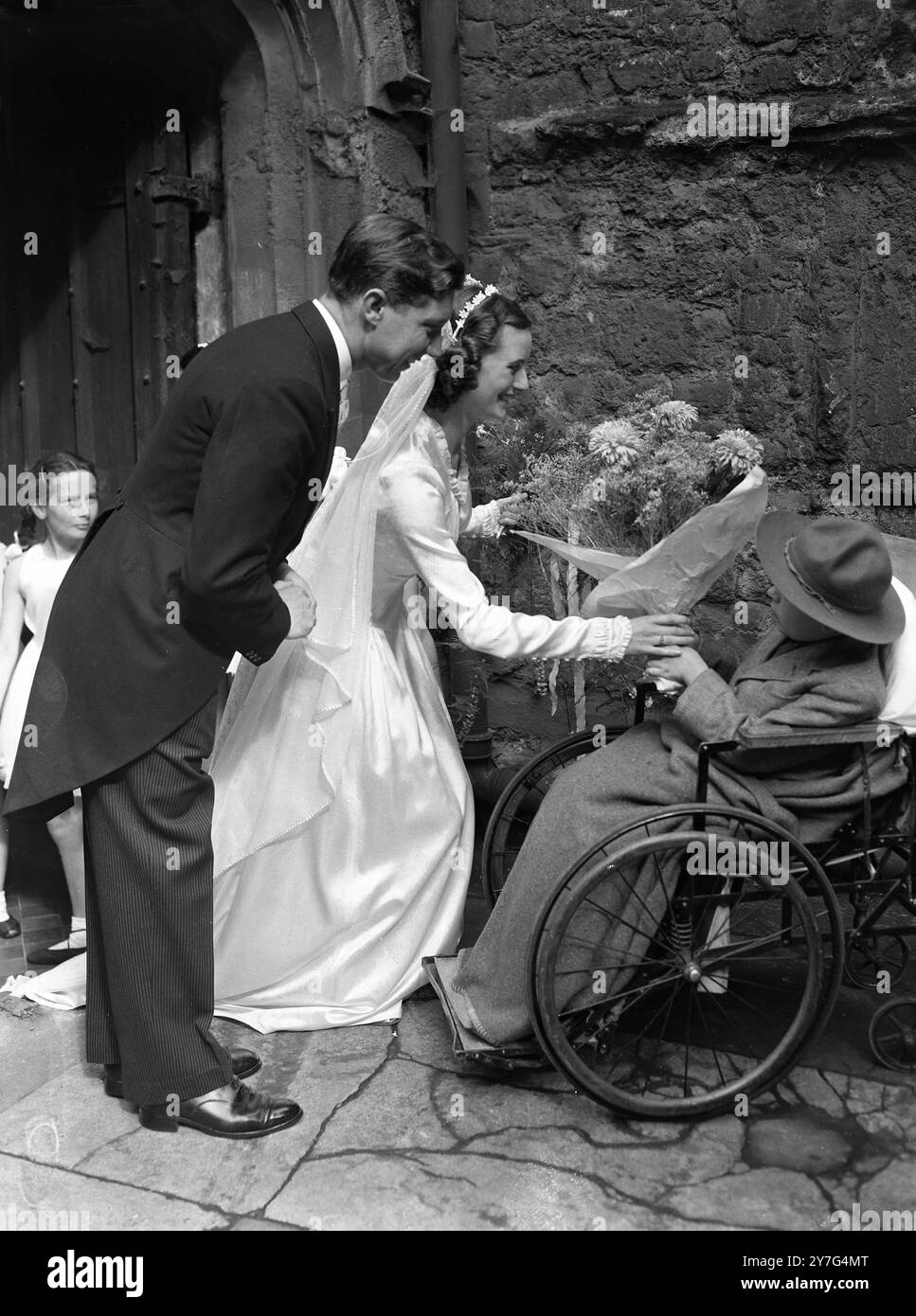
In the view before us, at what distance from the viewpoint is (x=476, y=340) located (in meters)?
3.51

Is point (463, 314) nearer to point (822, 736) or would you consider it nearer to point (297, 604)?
point (297, 604)

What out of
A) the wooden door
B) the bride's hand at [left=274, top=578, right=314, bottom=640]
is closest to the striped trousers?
the bride's hand at [left=274, top=578, right=314, bottom=640]

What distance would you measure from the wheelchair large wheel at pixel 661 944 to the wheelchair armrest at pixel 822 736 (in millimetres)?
174

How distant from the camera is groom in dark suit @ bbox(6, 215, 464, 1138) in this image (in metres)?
Answer: 2.79

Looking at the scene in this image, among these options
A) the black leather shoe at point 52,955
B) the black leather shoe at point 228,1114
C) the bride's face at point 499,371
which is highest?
the bride's face at point 499,371

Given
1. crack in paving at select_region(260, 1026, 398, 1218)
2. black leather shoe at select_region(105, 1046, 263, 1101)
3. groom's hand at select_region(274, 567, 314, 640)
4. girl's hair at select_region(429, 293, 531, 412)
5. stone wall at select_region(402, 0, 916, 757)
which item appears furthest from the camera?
stone wall at select_region(402, 0, 916, 757)

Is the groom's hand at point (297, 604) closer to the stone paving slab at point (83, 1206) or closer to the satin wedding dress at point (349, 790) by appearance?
the satin wedding dress at point (349, 790)

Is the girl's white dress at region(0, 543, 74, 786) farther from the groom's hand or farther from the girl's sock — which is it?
the groom's hand

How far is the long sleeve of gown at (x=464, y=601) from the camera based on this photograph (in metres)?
3.19

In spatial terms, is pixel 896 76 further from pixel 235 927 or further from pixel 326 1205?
pixel 326 1205

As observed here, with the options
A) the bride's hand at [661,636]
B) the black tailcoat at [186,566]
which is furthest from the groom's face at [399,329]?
the bride's hand at [661,636]

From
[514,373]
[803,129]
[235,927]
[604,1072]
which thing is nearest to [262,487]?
[514,373]

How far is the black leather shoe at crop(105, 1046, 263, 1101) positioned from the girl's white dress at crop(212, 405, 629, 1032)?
182 millimetres

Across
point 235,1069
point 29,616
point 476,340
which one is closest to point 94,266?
point 29,616
